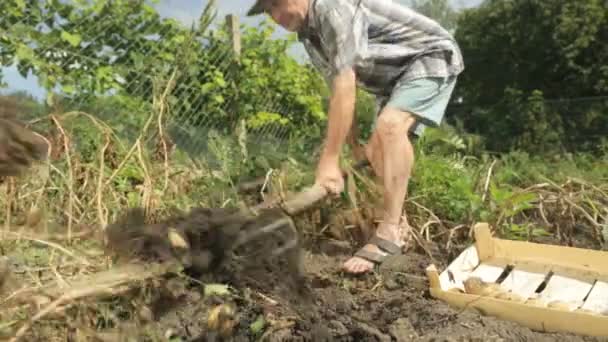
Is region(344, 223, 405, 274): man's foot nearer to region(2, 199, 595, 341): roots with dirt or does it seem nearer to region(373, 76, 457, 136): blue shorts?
region(2, 199, 595, 341): roots with dirt

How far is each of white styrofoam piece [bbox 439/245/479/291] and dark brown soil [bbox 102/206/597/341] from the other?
0.19 meters

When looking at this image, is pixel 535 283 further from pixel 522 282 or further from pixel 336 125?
pixel 336 125

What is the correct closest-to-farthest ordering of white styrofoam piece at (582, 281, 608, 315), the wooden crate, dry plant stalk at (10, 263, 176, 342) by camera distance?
dry plant stalk at (10, 263, 176, 342) < the wooden crate < white styrofoam piece at (582, 281, 608, 315)

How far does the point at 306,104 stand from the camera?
596 centimetres

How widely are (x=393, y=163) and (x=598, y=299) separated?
0.88m

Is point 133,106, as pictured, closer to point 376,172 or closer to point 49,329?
point 376,172

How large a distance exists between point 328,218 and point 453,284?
0.70 meters

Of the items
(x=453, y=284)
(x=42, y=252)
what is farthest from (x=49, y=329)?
(x=453, y=284)

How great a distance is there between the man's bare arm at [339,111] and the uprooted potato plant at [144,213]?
0.94ft

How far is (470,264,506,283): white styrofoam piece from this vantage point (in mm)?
2236

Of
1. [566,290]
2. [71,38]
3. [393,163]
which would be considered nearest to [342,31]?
[393,163]

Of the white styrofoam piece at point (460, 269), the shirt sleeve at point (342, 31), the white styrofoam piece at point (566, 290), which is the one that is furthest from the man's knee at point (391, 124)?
the white styrofoam piece at point (566, 290)

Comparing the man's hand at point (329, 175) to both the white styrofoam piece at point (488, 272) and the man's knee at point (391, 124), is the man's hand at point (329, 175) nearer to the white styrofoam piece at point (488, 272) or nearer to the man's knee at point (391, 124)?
the man's knee at point (391, 124)

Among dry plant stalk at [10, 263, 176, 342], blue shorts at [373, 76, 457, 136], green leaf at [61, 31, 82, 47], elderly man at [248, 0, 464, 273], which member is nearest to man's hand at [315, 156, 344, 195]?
elderly man at [248, 0, 464, 273]
